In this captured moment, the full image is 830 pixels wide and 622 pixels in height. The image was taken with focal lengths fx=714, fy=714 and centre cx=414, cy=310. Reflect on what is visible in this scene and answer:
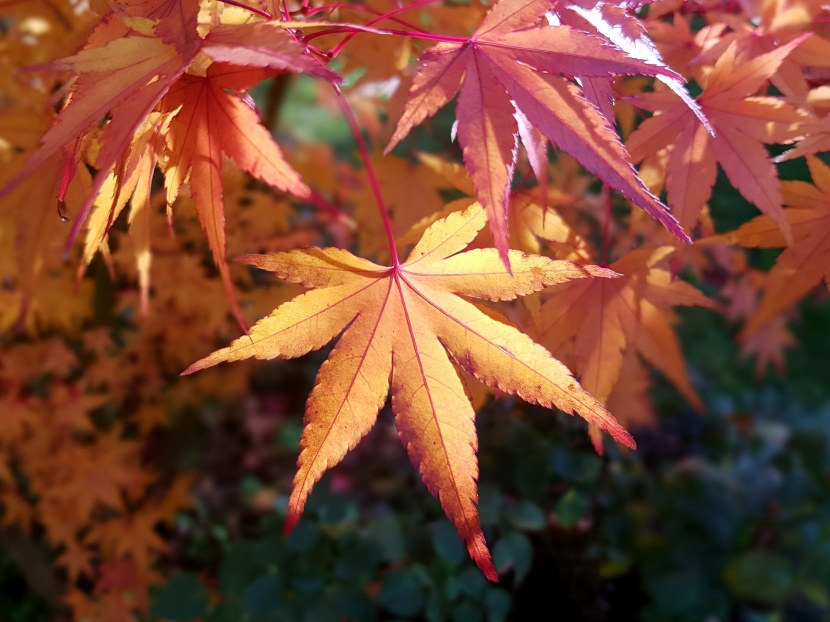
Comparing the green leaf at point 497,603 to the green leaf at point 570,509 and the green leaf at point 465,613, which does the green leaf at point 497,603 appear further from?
the green leaf at point 570,509

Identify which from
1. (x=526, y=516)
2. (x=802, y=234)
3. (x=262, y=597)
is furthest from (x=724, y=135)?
(x=262, y=597)

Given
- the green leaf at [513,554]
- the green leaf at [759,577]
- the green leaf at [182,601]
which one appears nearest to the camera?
the green leaf at [513,554]

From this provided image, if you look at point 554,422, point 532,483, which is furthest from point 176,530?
point 554,422

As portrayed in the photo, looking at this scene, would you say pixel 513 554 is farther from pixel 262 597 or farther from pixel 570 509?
pixel 262 597

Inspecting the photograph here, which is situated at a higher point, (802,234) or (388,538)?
(802,234)

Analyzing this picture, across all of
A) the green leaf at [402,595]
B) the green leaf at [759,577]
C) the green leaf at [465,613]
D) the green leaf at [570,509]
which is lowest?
the green leaf at [759,577]

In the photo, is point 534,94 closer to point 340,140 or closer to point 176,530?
point 176,530

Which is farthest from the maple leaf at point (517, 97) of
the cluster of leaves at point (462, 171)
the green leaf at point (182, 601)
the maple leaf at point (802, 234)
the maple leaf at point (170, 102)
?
the green leaf at point (182, 601)
